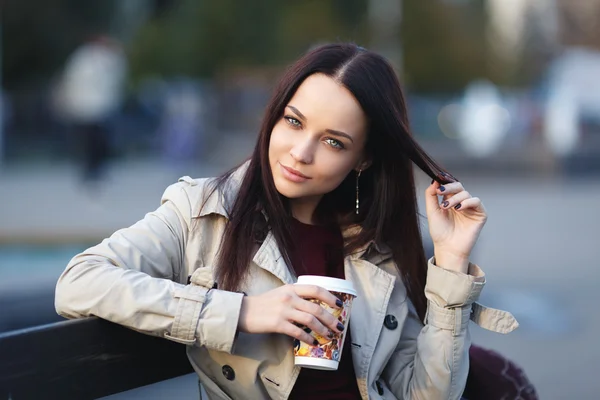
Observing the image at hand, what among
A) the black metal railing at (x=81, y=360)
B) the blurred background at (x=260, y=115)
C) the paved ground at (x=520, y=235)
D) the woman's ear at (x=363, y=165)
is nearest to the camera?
the black metal railing at (x=81, y=360)

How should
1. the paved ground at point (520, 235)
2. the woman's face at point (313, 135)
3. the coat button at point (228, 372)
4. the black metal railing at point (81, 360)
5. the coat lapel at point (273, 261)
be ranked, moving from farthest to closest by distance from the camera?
the paved ground at point (520, 235) → the woman's face at point (313, 135) → the coat lapel at point (273, 261) → the coat button at point (228, 372) → the black metal railing at point (81, 360)

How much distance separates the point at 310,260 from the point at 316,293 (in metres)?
0.58

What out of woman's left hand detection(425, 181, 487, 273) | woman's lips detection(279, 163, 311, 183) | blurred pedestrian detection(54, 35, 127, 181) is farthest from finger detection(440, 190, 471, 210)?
blurred pedestrian detection(54, 35, 127, 181)

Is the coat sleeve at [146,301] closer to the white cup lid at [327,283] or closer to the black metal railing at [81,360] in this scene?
the black metal railing at [81,360]

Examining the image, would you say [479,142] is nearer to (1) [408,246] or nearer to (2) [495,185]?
(2) [495,185]

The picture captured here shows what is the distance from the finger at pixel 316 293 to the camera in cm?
241

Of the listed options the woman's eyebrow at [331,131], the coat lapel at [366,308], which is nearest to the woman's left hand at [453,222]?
the coat lapel at [366,308]

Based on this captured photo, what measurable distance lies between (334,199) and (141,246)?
2.90 ft

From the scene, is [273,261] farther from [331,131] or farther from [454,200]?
[454,200]

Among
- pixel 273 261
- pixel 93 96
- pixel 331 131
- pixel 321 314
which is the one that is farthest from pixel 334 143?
pixel 93 96

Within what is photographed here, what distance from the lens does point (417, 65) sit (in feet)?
130

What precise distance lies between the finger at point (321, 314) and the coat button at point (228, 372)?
0.33m

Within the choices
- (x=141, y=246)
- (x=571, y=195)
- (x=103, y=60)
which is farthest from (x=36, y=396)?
(x=571, y=195)

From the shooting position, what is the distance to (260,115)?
11.8 ft
